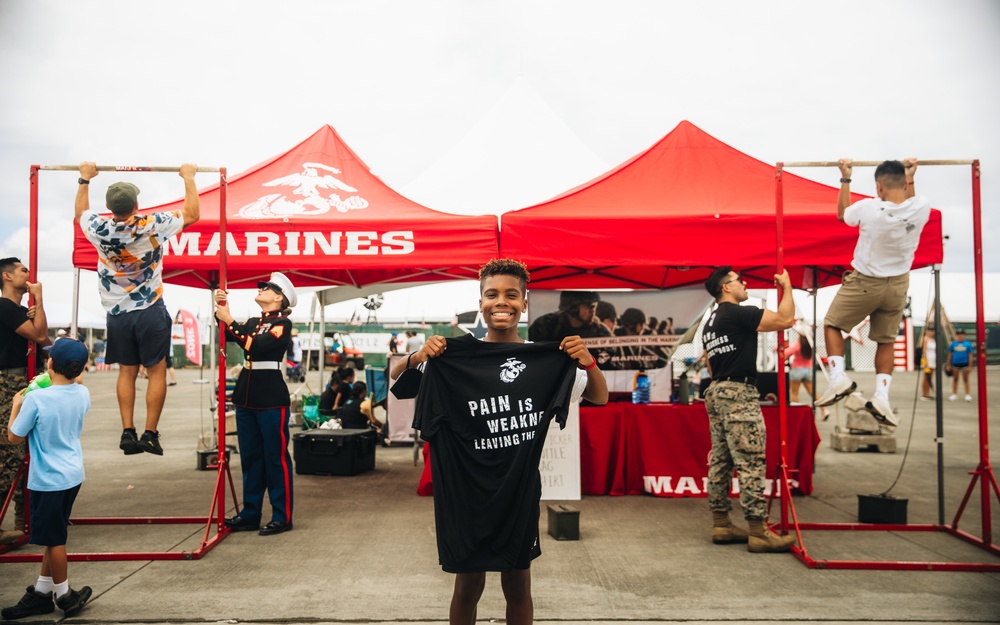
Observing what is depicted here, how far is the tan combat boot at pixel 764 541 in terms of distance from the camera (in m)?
5.34

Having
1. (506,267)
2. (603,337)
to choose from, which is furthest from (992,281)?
(506,267)

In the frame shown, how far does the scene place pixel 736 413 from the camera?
5488 mm

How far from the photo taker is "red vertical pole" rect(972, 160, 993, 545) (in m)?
5.45

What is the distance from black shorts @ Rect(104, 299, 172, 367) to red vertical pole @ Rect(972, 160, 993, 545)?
5.75m

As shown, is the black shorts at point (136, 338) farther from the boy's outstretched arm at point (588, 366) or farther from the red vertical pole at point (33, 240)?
the boy's outstretched arm at point (588, 366)

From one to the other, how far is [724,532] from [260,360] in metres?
3.78

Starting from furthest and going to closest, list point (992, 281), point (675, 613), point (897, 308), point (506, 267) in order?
point (992, 281), point (897, 308), point (675, 613), point (506, 267)

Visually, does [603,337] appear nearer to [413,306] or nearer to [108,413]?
[413,306]

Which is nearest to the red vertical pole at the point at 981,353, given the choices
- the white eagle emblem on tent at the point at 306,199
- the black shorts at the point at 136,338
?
the white eagle emblem on tent at the point at 306,199

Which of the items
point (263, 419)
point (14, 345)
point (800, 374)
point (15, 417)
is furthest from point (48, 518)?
point (800, 374)

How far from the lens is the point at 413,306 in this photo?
47.5ft

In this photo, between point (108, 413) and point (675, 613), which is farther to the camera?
point (108, 413)

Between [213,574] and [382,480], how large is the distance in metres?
3.45

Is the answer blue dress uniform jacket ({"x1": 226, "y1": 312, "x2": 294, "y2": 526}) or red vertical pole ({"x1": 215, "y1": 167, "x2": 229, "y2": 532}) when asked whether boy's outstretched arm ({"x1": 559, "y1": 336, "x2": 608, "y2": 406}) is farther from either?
blue dress uniform jacket ({"x1": 226, "y1": 312, "x2": 294, "y2": 526})
